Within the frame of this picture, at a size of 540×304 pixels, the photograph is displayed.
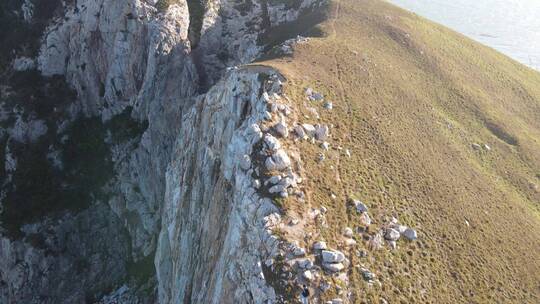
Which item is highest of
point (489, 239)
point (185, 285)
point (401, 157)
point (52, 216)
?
point (401, 157)

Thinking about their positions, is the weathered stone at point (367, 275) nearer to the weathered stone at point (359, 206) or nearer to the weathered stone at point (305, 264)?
the weathered stone at point (305, 264)

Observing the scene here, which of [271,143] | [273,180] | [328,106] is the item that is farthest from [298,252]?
[328,106]

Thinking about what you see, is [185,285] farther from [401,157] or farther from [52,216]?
[52,216]

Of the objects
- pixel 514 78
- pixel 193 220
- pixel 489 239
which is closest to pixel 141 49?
pixel 193 220

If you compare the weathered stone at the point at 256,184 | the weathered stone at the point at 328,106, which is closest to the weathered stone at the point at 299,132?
the weathered stone at the point at 256,184

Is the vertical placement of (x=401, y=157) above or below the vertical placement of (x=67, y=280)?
above

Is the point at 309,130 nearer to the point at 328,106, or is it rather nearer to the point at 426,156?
the point at 328,106
